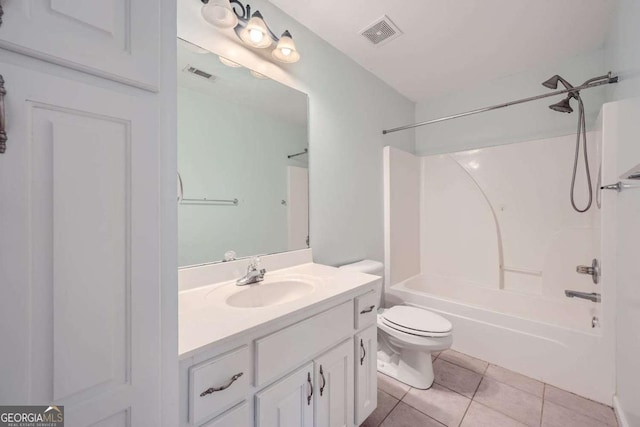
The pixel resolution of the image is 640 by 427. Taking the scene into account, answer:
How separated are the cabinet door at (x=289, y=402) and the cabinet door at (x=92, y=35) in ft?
3.30

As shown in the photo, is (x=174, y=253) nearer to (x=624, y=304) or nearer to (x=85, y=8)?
(x=85, y=8)

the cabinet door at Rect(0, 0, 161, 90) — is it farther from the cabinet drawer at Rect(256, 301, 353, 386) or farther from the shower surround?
the shower surround

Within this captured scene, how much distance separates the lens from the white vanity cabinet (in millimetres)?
699

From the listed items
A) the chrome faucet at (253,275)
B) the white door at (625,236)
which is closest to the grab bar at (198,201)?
the chrome faucet at (253,275)

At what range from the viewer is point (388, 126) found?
2510 mm

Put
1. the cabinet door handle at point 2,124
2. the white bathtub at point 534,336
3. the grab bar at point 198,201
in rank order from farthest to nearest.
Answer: the white bathtub at point 534,336 → the grab bar at point 198,201 → the cabinet door handle at point 2,124

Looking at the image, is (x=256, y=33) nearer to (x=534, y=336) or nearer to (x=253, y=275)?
(x=253, y=275)

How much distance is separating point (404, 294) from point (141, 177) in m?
2.29

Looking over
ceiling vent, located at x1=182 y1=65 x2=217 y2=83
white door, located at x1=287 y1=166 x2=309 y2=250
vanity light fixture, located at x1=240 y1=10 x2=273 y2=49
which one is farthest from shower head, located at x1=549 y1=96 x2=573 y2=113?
ceiling vent, located at x1=182 y1=65 x2=217 y2=83

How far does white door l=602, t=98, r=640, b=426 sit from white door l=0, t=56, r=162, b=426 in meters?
1.65

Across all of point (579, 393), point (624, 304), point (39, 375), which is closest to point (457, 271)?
point (579, 393)

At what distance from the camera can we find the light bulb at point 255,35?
1.34 meters

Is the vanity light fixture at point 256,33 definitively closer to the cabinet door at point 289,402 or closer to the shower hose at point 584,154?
the cabinet door at point 289,402

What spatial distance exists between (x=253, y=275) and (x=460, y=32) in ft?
7.39
